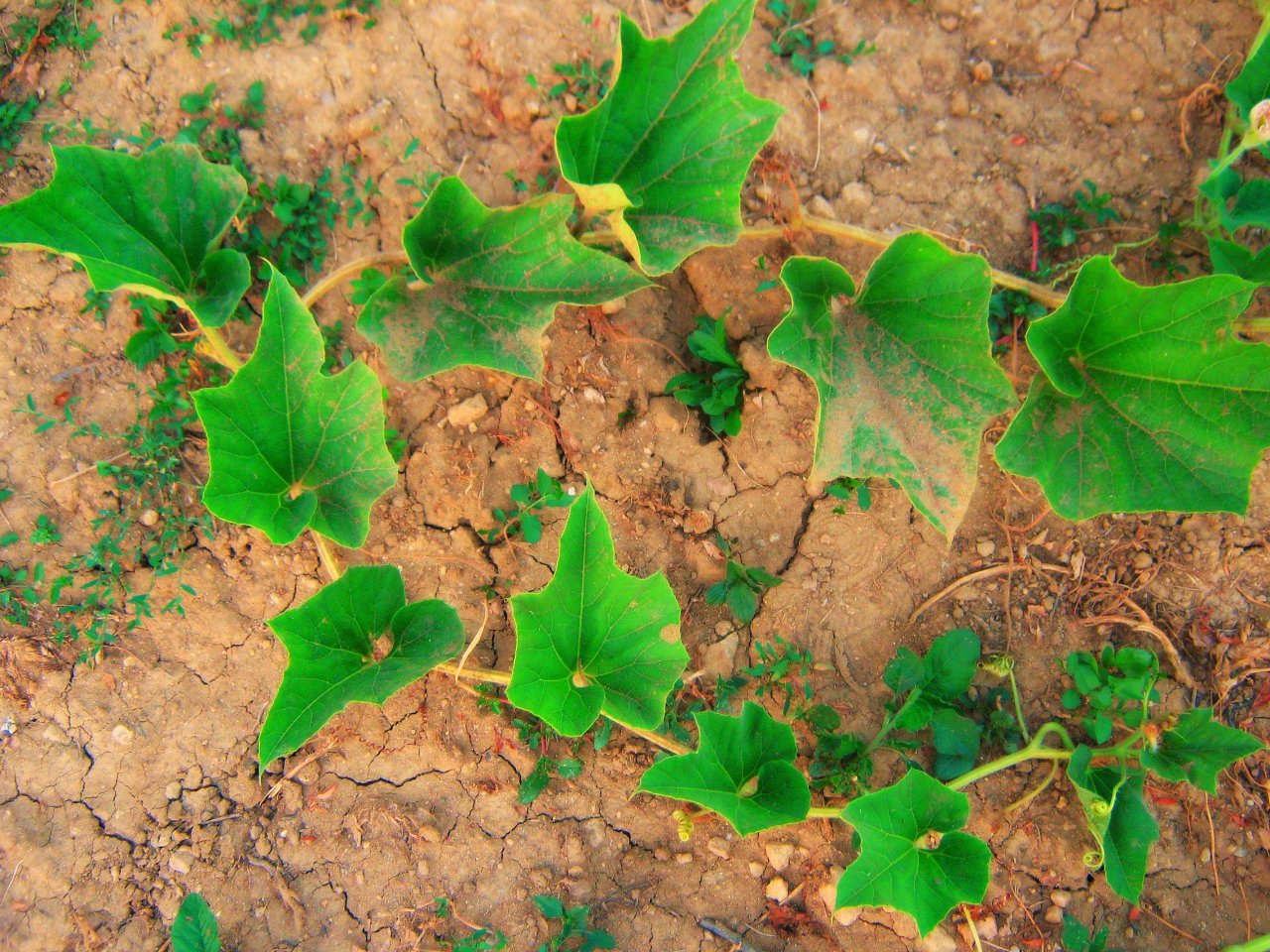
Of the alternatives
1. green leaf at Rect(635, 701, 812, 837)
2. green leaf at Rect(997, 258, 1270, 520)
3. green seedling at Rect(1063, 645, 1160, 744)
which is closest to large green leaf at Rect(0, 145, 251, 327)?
green leaf at Rect(635, 701, 812, 837)

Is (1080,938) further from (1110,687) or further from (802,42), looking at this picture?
(802,42)

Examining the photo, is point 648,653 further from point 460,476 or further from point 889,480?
point 889,480

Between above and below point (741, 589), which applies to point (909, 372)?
above

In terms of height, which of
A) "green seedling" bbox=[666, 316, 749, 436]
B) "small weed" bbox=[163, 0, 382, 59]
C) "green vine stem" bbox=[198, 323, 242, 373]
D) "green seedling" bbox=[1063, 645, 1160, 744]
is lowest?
"green seedling" bbox=[1063, 645, 1160, 744]

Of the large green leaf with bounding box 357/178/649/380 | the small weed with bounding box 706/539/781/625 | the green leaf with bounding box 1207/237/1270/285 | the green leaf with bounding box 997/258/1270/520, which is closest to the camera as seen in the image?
the green leaf with bounding box 997/258/1270/520

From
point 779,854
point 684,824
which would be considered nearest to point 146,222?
point 684,824

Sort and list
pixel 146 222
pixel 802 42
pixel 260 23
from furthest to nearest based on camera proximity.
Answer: pixel 802 42 → pixel 260 23 → pixel 146 222

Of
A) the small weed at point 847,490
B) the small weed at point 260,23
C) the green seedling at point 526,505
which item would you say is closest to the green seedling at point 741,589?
the small weed at point 847,490

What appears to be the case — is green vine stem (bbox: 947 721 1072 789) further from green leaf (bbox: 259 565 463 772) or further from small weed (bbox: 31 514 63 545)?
small weed (bbox: 31 514 63 545)
